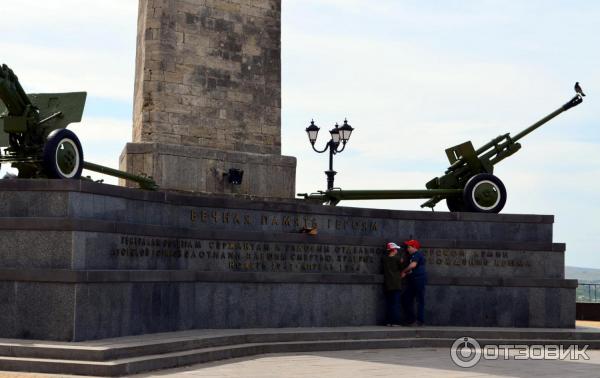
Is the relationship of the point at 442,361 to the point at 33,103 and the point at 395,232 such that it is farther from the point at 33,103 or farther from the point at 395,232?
the point at 33,103

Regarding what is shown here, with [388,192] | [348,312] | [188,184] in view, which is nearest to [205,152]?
[188,184]

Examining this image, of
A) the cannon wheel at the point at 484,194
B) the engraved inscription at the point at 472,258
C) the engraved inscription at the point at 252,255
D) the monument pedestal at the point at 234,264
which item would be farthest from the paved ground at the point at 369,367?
the cannon wheel at the point at 484,194

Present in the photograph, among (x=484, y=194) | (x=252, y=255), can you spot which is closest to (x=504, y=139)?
(x=484, y=194)

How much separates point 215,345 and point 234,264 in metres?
2.48

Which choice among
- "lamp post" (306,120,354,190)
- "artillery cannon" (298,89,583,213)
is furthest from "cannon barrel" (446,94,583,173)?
"lamp post" (306,120,354,190)

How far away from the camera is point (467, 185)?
2031 centimetres

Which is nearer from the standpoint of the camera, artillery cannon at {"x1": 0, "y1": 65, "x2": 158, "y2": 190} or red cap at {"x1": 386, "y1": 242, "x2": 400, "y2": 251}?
artillery cannon at {"x1": 0, "y1": 65, "x2": 158, "y2": 190}

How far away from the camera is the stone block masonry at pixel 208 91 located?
24.0 metres

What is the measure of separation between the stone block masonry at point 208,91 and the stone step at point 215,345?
7.95 meters

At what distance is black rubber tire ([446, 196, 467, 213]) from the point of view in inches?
813

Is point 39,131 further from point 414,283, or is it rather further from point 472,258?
point 472,258

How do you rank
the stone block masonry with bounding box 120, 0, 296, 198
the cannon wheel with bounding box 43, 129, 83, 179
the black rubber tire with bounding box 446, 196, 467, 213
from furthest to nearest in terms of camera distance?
the stone block masonry with bounding box 120, 0, 296, 198 < the black rubber tire with bounding box 446, 196, 467, 213 < the cannon wheel with bounding box 43, 129, 83, 179

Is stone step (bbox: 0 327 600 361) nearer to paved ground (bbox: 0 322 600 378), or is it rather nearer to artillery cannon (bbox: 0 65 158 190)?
paved ground (bbox: 0 322 600 378)

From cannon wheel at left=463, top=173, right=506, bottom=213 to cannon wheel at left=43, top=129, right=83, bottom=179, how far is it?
27.3ft
